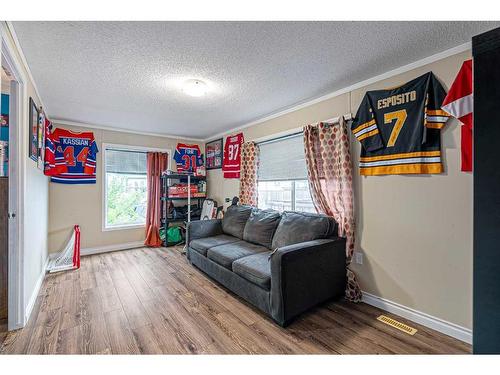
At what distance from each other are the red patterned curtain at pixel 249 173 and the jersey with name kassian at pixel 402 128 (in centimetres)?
168

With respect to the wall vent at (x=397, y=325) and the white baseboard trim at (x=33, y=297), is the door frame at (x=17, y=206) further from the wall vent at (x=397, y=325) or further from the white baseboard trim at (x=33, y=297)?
the wall vent at (x=397, y=325)

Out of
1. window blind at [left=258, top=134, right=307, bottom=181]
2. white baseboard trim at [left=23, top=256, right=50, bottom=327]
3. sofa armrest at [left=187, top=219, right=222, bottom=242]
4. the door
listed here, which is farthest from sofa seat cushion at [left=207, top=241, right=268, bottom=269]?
the door

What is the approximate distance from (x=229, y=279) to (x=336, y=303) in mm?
1128

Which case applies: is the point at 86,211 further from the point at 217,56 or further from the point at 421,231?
the point at 421,231

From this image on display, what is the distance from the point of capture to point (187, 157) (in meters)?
4.93

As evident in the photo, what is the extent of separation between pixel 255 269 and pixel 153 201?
310 centimetres

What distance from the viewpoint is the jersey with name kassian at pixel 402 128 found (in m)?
1.88

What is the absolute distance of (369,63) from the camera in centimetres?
203

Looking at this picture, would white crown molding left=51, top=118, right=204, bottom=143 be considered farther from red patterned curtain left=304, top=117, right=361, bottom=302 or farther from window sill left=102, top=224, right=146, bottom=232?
red patterned curtain left=304, top=117, right=361, bottom=302

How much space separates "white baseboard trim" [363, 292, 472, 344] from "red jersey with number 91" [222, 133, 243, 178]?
2689 mm

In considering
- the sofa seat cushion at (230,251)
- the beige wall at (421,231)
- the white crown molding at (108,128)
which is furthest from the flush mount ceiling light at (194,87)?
the white crown molding at (108,128)

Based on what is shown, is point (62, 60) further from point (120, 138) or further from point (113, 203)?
point (113, 203)

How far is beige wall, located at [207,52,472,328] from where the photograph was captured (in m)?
1.78
